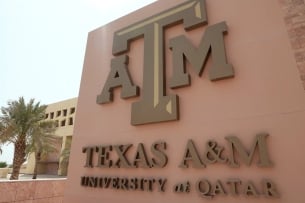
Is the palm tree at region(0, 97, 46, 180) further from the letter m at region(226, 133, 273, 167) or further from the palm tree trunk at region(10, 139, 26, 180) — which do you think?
the letter m at region(226, 133, 273, 167)

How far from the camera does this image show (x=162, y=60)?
5.00 m

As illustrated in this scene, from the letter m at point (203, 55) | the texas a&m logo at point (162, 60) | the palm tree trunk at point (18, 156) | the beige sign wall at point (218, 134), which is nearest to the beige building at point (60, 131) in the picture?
the palm tree trunk at point (18, 156)

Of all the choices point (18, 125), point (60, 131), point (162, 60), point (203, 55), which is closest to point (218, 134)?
point (203, 55)

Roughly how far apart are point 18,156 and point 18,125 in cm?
233

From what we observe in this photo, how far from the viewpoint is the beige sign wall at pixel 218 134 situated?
341cm

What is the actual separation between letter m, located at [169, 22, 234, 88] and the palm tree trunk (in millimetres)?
16723

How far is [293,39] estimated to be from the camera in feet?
12.2

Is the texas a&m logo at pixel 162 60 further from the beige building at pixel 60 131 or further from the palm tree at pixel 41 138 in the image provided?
the beige building at pixel 60 131

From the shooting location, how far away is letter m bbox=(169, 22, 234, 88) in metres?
4.16

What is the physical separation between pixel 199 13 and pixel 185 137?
267cm

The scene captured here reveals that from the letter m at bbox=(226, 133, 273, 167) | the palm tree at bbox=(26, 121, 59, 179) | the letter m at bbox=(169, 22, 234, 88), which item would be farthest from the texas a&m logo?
the palm tree at bbox=(26, 121, 59, 179)

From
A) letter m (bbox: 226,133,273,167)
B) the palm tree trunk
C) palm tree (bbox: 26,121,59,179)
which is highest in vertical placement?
palm tree (bbox: 26,121,59,179)

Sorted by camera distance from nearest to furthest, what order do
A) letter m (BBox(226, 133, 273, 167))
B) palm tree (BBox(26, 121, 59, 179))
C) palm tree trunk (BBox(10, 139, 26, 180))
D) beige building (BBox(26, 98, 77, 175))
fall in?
letter m (BBox(226, 133, 273, 167)) → palm tree trunk (BBox(10, 139, 26, 180)) → palm tree (BBox(26, 121, 59, 179)) → beige building (BBox(26, 98, 77, 175))

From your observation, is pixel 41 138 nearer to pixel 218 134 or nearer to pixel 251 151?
pixel 218 134
